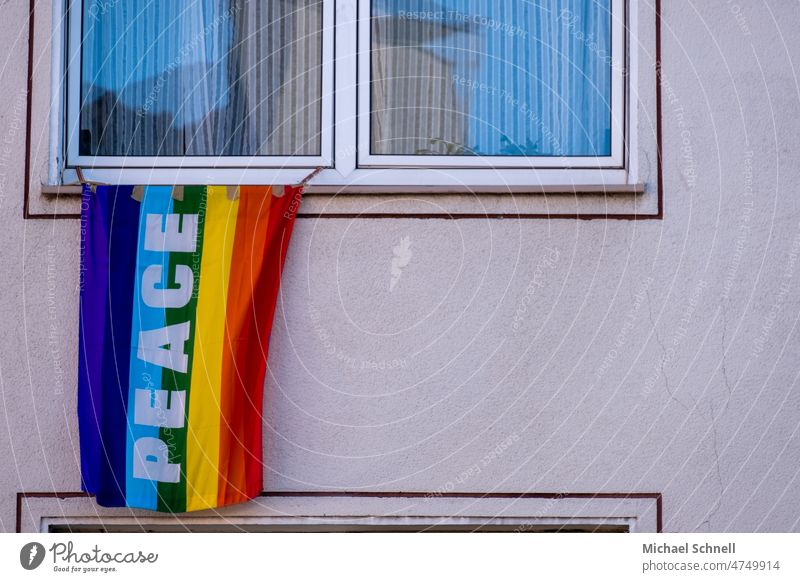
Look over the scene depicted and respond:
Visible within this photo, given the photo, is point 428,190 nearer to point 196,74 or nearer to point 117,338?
point 196,74

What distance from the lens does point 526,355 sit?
177 inches

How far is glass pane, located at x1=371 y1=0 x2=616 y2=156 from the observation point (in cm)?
470

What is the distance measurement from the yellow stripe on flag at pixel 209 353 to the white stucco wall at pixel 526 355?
0.25 m

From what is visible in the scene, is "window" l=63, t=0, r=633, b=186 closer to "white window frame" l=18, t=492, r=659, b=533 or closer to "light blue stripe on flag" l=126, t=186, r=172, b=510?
"light blue stripe on flag" l=126, t=186, r=172, b=510

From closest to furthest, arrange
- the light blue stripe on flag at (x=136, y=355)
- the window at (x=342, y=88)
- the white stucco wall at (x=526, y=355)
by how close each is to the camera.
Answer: the light blue stripe on flag at (x=136, y=355), the white stucco wall at (x=526, y=355), the window at (x=342, y=88)

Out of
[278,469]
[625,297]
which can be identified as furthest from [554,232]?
[278,469]

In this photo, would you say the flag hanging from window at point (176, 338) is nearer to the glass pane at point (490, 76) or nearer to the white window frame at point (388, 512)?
the white window frame at point (388, 512)

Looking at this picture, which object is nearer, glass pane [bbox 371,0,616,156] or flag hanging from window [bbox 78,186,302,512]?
flag hanging from window [bbox 78,186,302,512]

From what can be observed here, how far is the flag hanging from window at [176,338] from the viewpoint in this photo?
4.37 meters

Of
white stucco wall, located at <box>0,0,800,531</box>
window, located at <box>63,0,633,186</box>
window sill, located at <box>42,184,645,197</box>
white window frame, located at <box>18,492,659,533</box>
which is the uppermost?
window, located at <box>63,0,633,186</box>

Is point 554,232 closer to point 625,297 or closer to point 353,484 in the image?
point 625,297

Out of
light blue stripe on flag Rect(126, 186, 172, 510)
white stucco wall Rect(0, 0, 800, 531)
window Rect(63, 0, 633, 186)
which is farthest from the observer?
window Rect(63, 0, 633, 186)

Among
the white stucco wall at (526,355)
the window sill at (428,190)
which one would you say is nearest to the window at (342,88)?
the window sill at (428,190)

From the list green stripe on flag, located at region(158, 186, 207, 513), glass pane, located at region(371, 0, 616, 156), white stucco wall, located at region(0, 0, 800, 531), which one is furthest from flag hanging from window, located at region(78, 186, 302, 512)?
glass pane, located at region(371, 0, 616, 156)
